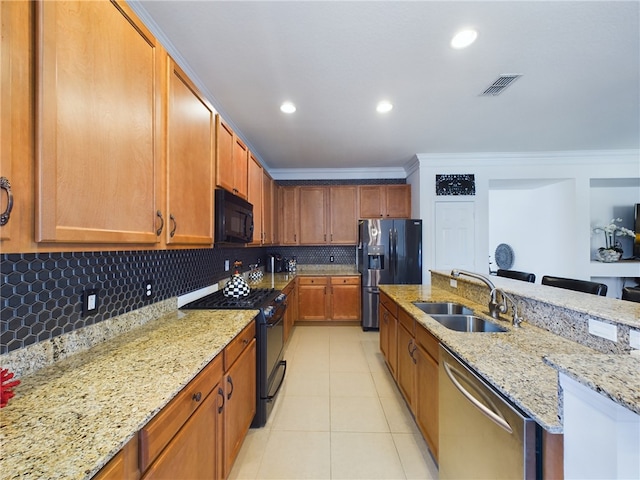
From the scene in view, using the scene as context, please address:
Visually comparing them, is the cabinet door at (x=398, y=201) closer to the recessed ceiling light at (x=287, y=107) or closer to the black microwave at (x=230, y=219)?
the recessed ceiling light at (x=287, y=107)

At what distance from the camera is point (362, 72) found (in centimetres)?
198

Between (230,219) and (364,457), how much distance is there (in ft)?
6.14

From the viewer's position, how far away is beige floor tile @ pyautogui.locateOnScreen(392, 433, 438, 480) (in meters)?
1.50

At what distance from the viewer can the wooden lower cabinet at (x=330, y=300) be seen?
13.5ft

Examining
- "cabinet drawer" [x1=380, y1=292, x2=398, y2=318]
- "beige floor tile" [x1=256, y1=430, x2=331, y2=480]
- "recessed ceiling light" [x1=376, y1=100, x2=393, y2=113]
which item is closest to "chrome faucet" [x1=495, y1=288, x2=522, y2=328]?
"cabinet drawer" [x1=380, y1=292, x2=398, y2=318]

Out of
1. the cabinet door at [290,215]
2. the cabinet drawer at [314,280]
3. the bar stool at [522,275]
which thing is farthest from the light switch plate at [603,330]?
the cabinet door at [290,215]

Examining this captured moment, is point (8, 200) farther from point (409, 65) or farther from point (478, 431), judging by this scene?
point (409, 65)

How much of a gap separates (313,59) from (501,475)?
245cm

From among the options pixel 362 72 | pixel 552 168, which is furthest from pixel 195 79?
pixel 552 168

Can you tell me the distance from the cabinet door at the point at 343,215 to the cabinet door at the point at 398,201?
0.58m

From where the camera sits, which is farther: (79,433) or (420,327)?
(420,327)

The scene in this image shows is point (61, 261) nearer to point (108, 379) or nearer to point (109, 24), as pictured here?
point (108, 379)

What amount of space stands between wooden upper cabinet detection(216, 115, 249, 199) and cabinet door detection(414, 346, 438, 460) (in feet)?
6.08

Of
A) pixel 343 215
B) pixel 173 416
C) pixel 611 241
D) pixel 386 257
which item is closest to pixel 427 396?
pixel 173 416
